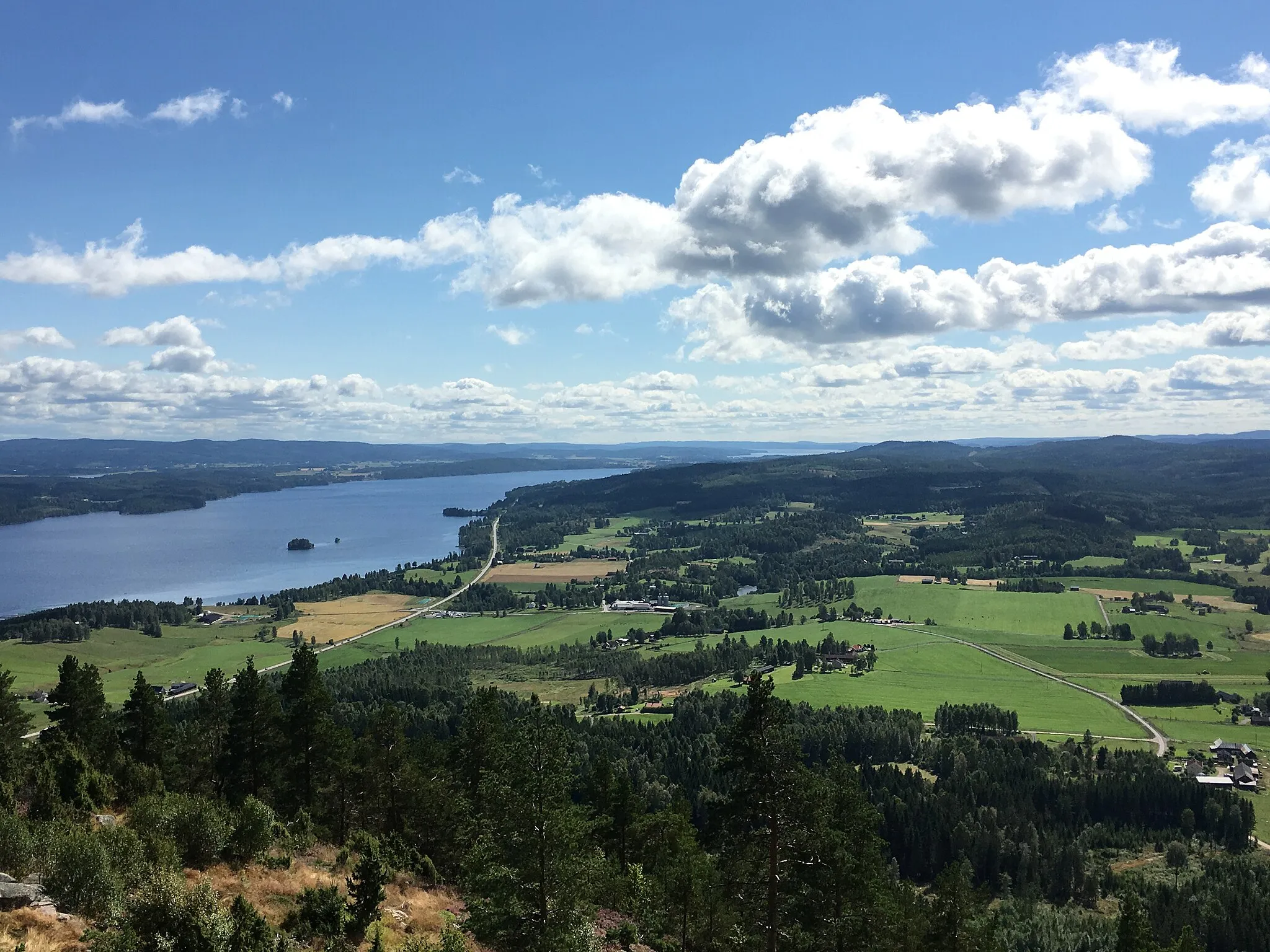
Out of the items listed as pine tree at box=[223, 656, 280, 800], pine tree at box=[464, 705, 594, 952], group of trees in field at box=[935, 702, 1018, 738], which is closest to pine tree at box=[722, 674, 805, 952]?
pine tree at box=[464, 705, 594, 952]

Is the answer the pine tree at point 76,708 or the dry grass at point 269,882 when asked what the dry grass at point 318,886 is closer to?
the dry grass at point 269,882

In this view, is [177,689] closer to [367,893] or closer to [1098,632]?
[367,893]

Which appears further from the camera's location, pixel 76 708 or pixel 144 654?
pixel 144 654

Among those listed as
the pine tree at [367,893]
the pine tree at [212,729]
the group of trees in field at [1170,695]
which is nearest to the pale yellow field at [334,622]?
the pine tree at [212,729]

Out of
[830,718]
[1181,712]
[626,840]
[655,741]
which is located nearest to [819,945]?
[626,840]

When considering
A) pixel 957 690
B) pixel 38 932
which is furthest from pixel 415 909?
pixel 957 690
